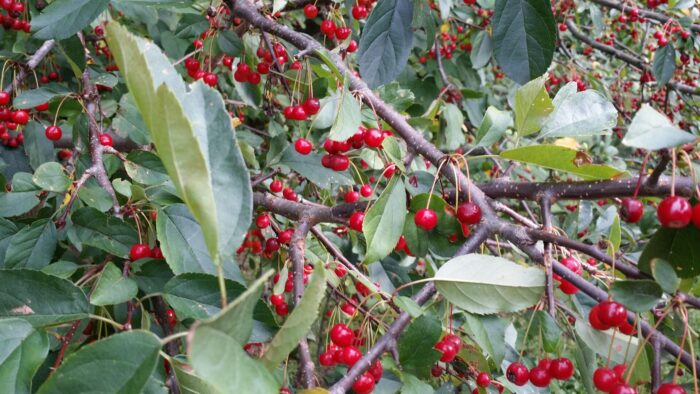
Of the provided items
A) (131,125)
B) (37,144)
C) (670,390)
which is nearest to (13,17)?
(37,144)

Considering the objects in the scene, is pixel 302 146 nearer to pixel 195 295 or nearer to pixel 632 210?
pixel 195 295

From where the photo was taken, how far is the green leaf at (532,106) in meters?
1.12

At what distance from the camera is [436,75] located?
3.19 meters

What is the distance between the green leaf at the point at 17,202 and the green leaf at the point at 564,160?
3.80ft

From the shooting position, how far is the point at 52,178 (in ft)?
4.20

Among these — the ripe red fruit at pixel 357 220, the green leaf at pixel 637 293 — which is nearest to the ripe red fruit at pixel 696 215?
the green leaf at pixel 637 293

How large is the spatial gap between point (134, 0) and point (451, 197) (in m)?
1.13

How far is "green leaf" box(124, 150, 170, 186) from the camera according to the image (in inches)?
54.1

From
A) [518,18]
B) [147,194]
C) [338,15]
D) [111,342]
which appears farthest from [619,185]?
[338,15]

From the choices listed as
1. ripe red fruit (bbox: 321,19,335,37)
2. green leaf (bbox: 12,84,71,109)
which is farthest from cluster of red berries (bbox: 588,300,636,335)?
ripe red fruit (bbox: 321,19,335,37)

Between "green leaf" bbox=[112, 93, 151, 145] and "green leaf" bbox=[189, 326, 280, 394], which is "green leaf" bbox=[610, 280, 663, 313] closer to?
"green leaf" bbox=[189, 326, 280, 394]

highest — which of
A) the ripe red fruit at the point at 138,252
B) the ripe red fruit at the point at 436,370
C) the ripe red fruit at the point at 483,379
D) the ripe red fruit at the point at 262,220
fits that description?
the ripe red fruit at the point at 138,252

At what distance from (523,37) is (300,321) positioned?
0.89 meters

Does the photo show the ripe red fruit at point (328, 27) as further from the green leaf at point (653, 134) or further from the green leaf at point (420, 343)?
the green leaf at point (653, 134)
